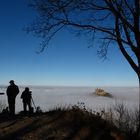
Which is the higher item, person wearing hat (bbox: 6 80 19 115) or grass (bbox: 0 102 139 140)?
person wearing hat (bbox: 6 80 19 115)

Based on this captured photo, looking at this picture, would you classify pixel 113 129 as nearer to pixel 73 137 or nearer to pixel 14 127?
pixel 73 137

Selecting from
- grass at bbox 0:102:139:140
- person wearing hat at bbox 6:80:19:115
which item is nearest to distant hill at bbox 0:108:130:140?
grass at bbox 0:102:139:140

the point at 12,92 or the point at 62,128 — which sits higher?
the point at 12,92

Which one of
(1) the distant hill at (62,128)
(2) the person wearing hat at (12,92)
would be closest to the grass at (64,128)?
(1) the distant hill at (62,128)

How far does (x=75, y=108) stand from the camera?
1644 centimetres

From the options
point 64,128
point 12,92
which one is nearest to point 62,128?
point 64,128

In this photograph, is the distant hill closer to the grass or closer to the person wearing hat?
the grass

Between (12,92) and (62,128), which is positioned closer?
(62,128)

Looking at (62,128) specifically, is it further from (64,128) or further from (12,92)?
(12,92)

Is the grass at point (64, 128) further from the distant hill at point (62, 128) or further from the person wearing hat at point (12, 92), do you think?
the person wearing hat at point (12, 92)

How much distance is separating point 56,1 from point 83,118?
549 centimetres

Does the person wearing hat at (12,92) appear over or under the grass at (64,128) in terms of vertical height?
over

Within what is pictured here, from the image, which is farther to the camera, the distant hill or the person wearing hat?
the person wearing hat

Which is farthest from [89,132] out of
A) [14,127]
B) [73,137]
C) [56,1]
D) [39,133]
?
[56,1]
